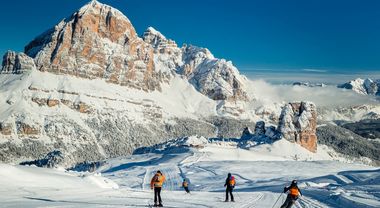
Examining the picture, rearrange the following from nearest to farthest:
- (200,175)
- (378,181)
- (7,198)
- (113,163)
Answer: (7,198) → (378,181) → (200,175) → (113,163)

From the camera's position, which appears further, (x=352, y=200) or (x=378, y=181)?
(x=378, y=181)

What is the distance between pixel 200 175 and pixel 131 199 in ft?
230

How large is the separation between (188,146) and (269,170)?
80.9 meters

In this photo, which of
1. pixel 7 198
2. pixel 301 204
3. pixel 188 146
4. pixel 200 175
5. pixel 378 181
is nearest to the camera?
pixel 7 198

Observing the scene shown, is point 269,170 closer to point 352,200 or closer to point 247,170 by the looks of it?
point 247,170

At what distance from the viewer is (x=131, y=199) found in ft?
126

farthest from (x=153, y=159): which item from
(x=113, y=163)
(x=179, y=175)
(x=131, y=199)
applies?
(x=131, y=199)

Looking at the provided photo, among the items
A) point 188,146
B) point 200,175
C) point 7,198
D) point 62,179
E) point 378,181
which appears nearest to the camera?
point 7,198

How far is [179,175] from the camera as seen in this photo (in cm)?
11019

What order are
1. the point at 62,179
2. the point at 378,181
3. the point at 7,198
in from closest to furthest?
1. the point at 7,198
2. the point at 62,179
3. the point at 378,181

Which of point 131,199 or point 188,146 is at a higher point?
point 188,146

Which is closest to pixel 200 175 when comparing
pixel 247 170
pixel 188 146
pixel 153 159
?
pixel 247 170

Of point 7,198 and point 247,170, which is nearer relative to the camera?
point 7,198

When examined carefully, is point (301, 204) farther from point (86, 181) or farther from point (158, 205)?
point (86, 181)
